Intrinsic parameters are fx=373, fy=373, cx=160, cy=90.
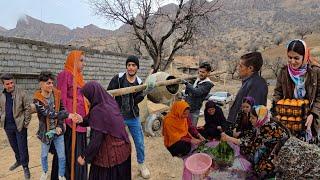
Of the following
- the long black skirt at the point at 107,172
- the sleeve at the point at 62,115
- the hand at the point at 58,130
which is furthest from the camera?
the hand at the point at 58,130

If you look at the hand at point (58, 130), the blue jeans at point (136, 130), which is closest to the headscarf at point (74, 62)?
the hand at point (58, 130)

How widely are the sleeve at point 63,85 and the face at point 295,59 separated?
8.20 feet

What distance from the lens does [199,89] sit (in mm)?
5113

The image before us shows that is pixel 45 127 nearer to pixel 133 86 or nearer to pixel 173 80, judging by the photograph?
pixel 133 86

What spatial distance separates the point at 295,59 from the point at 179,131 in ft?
6.06

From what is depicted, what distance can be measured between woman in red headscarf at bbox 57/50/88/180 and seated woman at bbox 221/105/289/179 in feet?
6.28

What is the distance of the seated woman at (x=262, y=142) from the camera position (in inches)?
142

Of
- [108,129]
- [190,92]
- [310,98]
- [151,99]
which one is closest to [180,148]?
[190,92]

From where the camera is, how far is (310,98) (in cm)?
367

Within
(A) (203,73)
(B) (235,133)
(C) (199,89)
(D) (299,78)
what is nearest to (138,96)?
(C) (199,89)

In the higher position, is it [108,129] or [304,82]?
[304,82]

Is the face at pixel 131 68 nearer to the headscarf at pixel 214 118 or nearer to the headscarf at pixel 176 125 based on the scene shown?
the headscarf at pixel 176 125

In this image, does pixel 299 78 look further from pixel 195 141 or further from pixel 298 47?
pixel 195 141

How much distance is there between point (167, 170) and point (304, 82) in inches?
114
